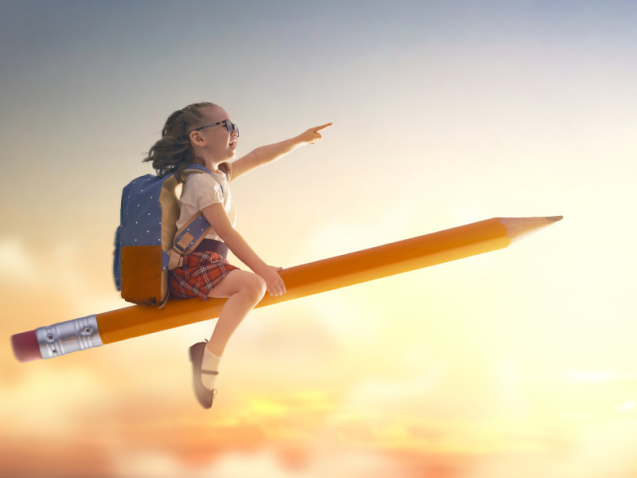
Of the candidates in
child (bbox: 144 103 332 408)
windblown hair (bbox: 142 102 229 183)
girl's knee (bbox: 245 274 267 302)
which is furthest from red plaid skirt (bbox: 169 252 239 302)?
windblown hair (bbox: 142 102 229 183)

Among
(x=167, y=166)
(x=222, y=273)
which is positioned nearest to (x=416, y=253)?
(x=222, y=273)

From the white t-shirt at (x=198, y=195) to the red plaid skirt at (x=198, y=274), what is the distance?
82mm

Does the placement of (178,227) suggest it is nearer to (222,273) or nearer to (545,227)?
(222,273)

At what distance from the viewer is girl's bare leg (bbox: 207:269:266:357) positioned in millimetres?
1655

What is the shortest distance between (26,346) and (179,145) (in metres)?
0.82

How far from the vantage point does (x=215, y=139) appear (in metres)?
1.82

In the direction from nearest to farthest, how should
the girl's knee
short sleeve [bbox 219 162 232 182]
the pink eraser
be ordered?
the girl's knee → the pink eraser → short sleeve [bbox 219 162 232 182]

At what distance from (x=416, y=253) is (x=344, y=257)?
0.21 metres

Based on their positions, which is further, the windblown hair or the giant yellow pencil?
the windblown hair

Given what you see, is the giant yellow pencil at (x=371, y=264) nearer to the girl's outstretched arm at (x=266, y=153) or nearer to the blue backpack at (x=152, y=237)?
the blue backpack at (x=152, y=237)

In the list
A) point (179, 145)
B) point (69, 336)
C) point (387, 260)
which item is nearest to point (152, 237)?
point (179, 145)

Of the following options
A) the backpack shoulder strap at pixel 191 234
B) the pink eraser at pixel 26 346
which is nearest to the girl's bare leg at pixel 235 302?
the backpack shoulder strap at pixel 191 234

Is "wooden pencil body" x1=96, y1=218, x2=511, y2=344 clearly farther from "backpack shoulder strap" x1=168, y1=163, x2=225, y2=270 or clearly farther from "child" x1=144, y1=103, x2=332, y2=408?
"backpack shoulder strap" x1=168, y1=163, x2=225, y2=270

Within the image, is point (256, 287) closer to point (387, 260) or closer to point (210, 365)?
point (210, 365)
